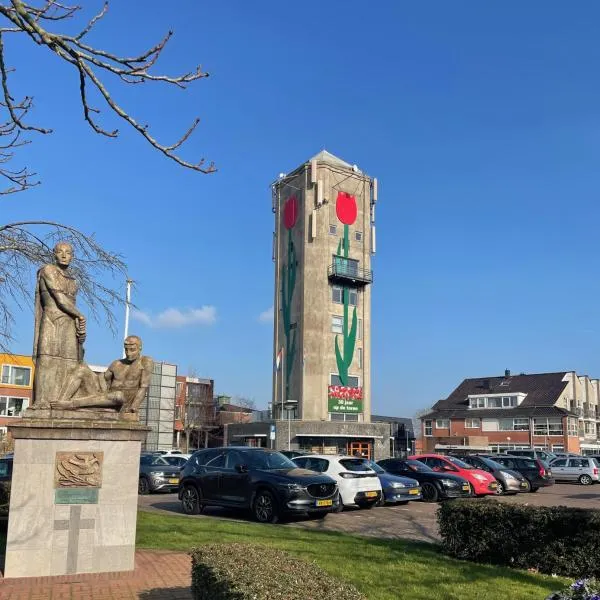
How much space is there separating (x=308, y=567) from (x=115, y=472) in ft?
14.1

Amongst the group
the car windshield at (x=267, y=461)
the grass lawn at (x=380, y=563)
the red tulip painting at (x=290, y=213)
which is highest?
the red tulip painting at (x=290, y=213)

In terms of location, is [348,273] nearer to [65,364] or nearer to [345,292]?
[345,292]

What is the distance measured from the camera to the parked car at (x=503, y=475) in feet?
84.0

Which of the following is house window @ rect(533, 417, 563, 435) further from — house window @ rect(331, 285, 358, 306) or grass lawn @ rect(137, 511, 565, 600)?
grass lawn @ rect(137, 511, 565, 600)

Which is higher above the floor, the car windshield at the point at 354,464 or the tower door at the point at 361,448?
the car windshield at the point at 354,464

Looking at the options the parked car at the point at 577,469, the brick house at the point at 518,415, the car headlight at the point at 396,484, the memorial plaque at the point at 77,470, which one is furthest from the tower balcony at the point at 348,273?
the memorial plaque at the point at 77,470

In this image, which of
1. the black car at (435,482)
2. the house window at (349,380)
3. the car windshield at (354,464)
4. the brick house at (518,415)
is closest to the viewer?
the car windshield at (354,464)

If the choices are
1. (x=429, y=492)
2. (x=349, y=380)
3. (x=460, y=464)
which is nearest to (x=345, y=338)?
(x=349, y=380)

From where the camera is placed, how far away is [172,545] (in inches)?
433

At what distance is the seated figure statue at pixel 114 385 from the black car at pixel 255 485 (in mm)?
6563

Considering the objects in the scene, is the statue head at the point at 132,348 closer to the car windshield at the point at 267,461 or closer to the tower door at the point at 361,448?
the car windshield at the point at 267,461

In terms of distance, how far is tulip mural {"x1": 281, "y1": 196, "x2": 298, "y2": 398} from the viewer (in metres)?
52.5

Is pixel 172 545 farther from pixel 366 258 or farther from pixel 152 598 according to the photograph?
pixel 366 258

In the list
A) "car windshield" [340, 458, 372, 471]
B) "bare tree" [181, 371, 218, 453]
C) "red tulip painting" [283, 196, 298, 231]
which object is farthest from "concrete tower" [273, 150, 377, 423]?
"car windshield" [340, 458, 372, 471]
